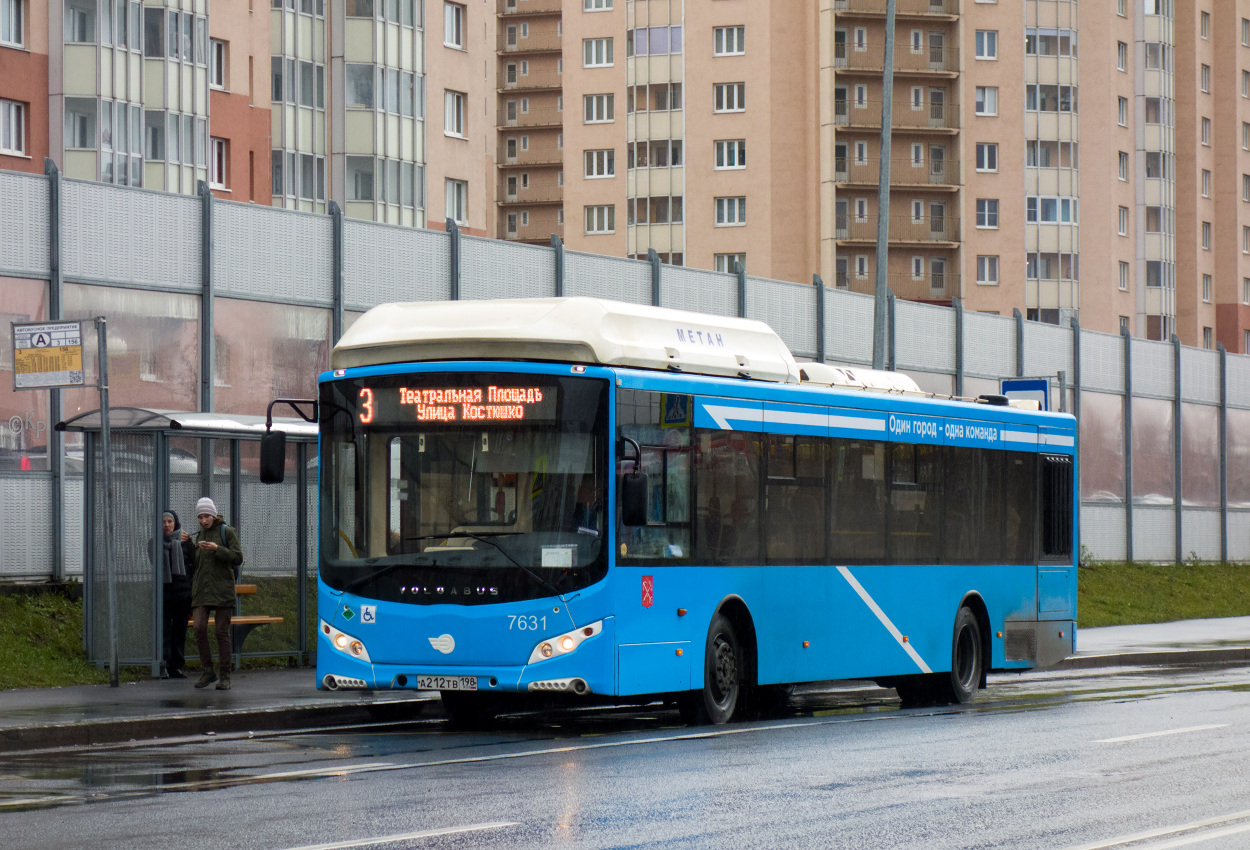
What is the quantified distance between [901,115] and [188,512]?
71.6 metres

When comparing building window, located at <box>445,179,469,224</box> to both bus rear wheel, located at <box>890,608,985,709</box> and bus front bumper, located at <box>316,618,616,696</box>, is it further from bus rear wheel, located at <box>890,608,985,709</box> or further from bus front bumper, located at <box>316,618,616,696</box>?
bus front bumper, located at <box>316,618,616,696</box>

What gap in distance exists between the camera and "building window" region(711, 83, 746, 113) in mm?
84312

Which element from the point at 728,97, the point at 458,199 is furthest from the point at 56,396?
the point at 728,97

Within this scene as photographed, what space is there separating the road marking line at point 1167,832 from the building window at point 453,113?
186 feet

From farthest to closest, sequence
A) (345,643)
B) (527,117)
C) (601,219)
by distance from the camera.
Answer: (527,117), (601,219), (345,643)

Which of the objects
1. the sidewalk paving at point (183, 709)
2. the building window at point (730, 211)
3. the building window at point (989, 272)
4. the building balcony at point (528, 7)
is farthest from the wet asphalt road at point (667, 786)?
the building balcony at point (528, 7)

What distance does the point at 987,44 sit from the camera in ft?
296

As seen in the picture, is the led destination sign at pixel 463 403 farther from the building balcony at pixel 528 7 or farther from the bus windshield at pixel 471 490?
the building balcony at pixel 528 7

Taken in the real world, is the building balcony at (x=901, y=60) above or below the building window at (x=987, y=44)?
below

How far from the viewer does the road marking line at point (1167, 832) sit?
8898 millimetres

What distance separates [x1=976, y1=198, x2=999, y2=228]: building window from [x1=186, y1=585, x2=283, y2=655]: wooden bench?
73162 mm

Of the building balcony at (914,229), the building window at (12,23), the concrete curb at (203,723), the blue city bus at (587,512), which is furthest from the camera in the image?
the building balcony at (914,229)

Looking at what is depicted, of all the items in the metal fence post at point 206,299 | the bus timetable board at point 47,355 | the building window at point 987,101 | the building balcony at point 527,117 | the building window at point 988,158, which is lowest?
the bus timetable board at point 47,355

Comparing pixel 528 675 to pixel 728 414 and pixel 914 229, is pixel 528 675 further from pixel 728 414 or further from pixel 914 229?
pixel 914 229
